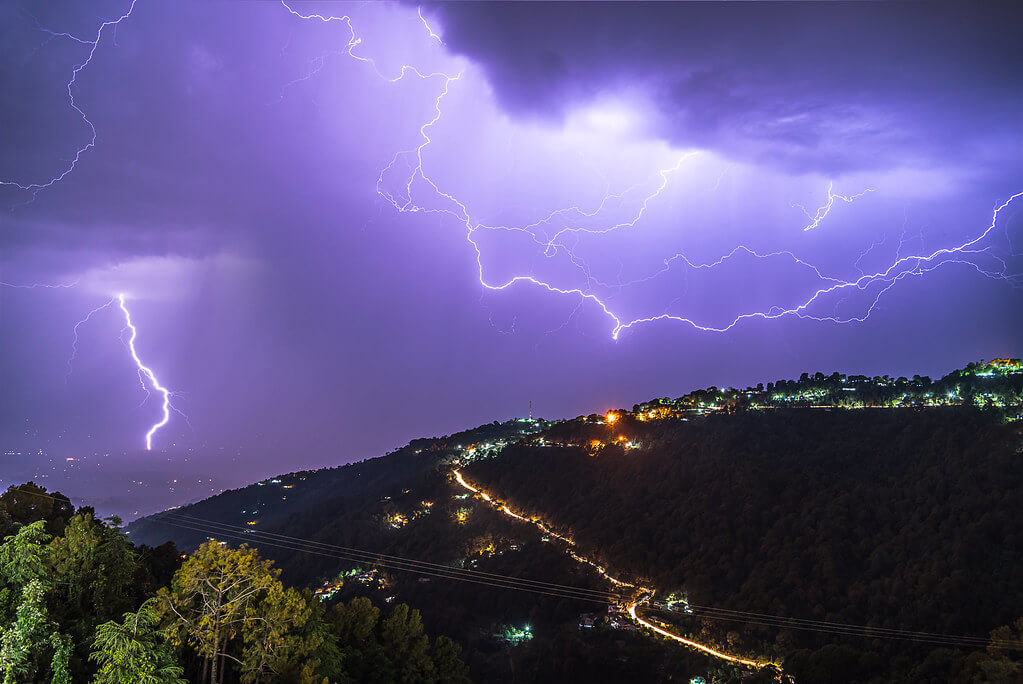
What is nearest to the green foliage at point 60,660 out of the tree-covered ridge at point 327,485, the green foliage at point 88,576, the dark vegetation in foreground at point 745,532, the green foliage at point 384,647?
the green foliage at point 88,576

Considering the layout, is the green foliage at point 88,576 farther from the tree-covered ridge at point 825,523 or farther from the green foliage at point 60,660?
the tree-covered ridge at point 825,523

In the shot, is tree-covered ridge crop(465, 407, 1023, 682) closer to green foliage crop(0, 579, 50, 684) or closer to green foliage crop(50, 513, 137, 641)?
green foliage crop(50, 513, 137, 641)

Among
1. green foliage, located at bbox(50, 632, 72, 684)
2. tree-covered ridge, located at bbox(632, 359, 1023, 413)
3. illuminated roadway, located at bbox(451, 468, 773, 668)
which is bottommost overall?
illuminated roadway, located at bbox(451, 468, 773, 668)

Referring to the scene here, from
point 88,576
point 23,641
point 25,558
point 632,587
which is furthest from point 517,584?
point 23,641

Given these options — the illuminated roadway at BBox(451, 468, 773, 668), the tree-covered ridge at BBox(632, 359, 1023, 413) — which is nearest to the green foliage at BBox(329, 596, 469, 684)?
the illuminated roadway at BBox(451, 468, 773, 668)

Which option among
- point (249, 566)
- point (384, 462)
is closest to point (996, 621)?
point (249, 566)

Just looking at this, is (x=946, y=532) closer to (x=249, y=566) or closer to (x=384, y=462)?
(x=249, y=566)
